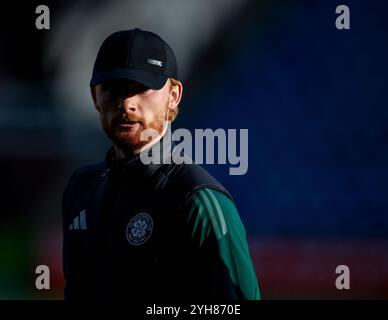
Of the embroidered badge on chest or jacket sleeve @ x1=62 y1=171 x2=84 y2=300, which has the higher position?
the embroidered badge on chest

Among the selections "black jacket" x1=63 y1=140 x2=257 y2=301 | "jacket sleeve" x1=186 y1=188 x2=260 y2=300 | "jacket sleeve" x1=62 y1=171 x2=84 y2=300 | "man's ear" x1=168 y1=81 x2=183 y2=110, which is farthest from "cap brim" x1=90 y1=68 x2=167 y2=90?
"jacket sleeve" x1=62 y1=171 x2=84 y2=300

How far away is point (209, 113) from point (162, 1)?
0.58 metres

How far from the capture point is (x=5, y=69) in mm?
3062

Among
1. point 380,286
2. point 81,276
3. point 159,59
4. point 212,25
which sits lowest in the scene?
point 380,286

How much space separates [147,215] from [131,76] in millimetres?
395

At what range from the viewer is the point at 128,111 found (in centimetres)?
174

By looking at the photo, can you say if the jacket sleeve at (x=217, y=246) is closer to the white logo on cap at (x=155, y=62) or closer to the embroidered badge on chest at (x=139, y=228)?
the embroidered badge on chest at (x=139, y=228)

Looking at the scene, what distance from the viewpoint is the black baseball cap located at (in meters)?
1.73

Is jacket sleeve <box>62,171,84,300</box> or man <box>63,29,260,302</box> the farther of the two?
jacket sleeve <box>62,171,84,300</box>

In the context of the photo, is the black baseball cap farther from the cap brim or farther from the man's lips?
the man's lips

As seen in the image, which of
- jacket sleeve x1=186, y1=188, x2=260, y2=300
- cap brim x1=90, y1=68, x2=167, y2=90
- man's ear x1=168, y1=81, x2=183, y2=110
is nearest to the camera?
jacket sleeve x1=186, y1=188, x2=260, y2=300

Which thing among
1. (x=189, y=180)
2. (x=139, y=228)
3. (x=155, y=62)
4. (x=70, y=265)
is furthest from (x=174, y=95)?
(x=70, y=265)

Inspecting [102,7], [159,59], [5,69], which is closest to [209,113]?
[102,7]
